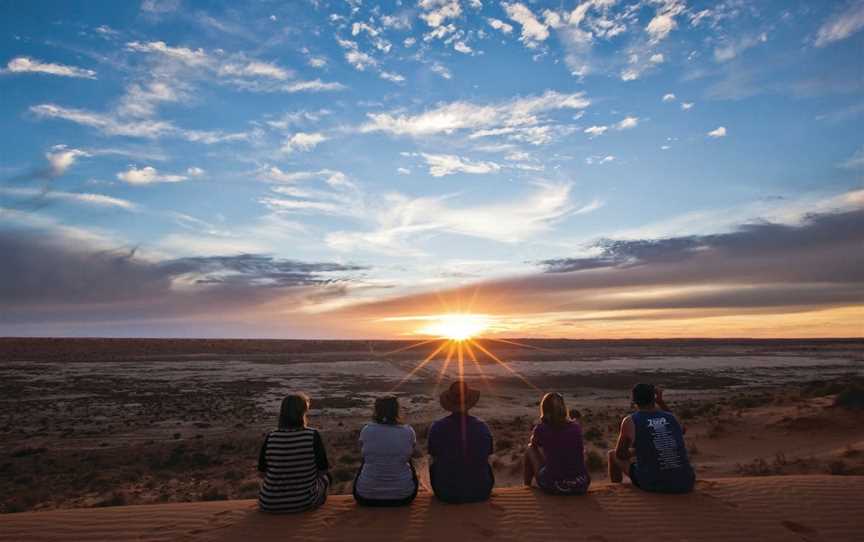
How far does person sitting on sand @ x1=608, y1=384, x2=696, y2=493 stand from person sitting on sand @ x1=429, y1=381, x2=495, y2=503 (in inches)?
71.1

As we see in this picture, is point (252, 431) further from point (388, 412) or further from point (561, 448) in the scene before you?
point (561, 448)

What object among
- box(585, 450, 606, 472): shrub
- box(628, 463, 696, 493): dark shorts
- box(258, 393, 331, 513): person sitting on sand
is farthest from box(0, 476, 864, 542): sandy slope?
box(585, 450, 606, 472): shrub

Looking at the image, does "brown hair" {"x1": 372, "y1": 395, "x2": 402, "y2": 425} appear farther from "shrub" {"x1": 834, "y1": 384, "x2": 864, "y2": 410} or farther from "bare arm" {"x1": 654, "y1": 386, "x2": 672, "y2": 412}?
"shrub" {"x1": 834, "y1": 384, "x2": 864, "y2": 410}

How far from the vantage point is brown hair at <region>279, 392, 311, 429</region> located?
5.73m

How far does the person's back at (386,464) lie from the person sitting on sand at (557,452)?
1.66m

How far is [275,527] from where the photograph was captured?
19.1 ft

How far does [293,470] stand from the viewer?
592 centimetres

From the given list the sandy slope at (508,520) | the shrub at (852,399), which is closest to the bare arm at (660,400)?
the sandy slope at (508,520)

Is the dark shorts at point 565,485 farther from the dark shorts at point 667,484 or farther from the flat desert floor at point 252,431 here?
the dark shorts at point 667,484

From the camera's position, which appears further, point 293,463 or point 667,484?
point 667,484

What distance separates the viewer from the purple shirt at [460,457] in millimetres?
6113

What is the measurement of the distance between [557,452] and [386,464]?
7.19 feet

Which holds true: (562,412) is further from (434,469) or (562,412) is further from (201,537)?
(201,537)

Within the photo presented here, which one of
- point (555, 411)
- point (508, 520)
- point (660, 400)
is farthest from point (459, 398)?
→ point (660, 400)
